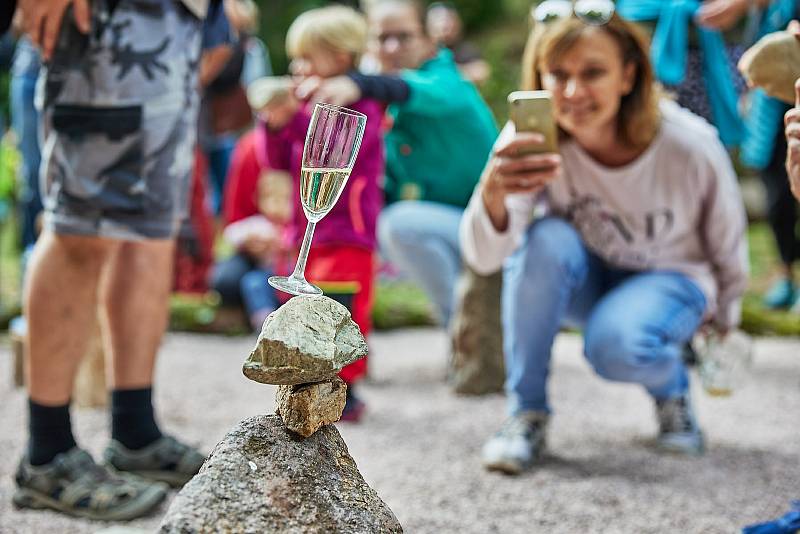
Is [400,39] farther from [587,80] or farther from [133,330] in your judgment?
[133,330]

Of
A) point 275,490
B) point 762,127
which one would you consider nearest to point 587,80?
point 275,490

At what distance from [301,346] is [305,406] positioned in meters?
0.11

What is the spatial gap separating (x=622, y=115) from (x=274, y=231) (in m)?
2.58

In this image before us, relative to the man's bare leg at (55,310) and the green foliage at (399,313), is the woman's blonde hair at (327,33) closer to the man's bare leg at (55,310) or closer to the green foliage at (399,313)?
the man's bare leg at (55,310)

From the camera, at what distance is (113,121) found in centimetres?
219

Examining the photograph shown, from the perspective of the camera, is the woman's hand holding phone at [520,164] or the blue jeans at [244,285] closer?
the woman's hand holding phone at [520,164]

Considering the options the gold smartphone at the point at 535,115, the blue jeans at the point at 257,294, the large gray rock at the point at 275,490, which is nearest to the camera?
the large gray rock at the point at 275,490

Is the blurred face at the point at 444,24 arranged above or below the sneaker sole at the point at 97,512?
above

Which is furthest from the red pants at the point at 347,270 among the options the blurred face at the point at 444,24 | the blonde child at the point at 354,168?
the blurred face at the point at 444,24

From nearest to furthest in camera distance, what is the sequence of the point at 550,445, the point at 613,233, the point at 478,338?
1. the point at 613,233
2. the point at 550,445
3. the point at 478,338

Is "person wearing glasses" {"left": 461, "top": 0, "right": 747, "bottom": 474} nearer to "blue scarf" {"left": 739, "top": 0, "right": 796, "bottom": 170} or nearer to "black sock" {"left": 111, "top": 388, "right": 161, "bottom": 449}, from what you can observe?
"black sock" {"left": 111, "top": 388, "right": 161, "bottom": 449}

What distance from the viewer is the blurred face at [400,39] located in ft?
12.6

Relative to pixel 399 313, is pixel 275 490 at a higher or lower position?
higher

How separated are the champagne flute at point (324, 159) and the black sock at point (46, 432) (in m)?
1.08
